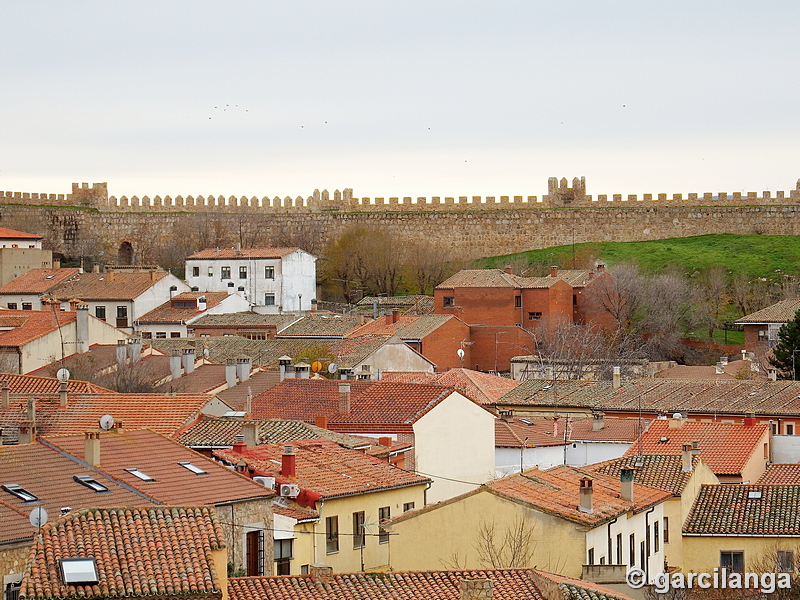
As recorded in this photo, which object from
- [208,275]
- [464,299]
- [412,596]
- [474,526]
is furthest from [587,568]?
[208,275]

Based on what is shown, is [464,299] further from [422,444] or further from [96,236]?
[422,444]

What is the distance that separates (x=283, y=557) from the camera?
17188 mm

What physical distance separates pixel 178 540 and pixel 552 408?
23.8m

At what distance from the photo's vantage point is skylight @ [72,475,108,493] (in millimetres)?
15992

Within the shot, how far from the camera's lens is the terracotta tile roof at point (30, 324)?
40.4 metres

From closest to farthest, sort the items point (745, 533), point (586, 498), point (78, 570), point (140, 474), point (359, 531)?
point (78, 570) < point (140, 474) < point (586, 498) < point (359, 531) < point (745, 533)

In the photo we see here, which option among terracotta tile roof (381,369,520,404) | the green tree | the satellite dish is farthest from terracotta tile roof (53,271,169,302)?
the satellite dish

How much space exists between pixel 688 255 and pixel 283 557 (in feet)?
168

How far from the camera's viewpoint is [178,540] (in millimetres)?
12773

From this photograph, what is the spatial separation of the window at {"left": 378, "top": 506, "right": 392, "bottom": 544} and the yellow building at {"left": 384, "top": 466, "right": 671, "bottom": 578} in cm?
65

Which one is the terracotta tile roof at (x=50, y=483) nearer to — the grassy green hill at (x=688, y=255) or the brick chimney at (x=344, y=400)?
the brick chimney at (x=344, y=400)

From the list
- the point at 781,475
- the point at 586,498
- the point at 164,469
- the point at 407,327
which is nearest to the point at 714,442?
the point at 781,475

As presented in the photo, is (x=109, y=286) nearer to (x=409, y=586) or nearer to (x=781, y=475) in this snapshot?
(x=781, y=475)

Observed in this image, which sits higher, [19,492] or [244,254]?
[19,492]
